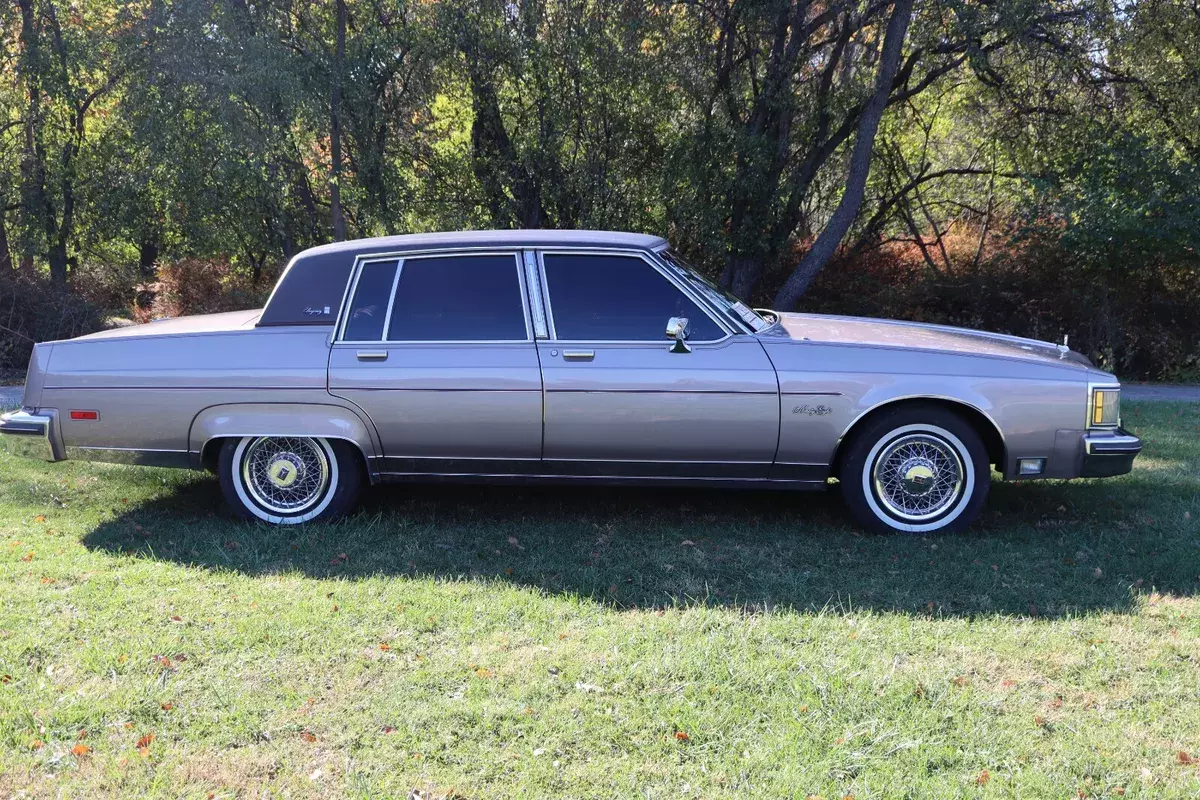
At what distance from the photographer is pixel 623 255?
540 centimetres

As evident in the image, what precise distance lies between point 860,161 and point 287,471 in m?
8.34

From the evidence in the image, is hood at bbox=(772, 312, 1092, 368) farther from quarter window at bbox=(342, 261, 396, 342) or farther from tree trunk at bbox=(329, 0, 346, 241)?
tree trunk at bbox=(329, 0, 346, 241)

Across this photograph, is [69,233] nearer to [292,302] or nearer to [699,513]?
Answer: [292,302]

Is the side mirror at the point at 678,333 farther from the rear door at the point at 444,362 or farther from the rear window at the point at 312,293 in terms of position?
the rear window at the point at 312,293

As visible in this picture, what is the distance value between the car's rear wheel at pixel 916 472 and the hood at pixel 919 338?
0.42 meters

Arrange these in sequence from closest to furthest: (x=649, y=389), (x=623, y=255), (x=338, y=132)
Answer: (x=649, y=389) < (x=623, y=255) < (x=338, y=132)

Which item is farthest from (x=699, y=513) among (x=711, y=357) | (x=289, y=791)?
(x=289, y=791)

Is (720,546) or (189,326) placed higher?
(189,326)

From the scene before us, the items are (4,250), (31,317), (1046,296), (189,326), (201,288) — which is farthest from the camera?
(201,288)

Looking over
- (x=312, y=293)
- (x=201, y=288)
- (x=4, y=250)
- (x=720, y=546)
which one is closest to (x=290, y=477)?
(x=312, y=293)

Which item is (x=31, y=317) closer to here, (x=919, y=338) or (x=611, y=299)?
(x=611, y=299)

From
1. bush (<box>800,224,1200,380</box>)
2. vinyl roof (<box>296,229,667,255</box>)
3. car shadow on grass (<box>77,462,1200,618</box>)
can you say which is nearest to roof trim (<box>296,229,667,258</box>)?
vinyl roof (<box>296,229,667,255</box>)

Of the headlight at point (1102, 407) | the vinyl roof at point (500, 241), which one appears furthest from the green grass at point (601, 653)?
the vinyl roof at point (500, 241)

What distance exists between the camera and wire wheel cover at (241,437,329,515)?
5523 mm
